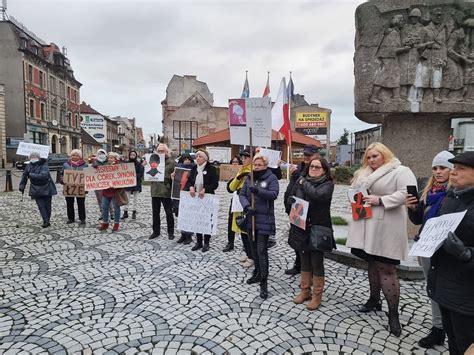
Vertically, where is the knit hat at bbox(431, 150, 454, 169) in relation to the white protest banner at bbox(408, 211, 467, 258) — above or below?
above

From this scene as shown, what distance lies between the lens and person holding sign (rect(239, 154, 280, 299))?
405 centimetres

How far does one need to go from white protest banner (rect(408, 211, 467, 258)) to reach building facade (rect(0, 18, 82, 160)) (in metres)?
44.8

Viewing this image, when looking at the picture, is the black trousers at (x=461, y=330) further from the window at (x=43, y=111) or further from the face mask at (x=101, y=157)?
the window at (x=43, y=111)

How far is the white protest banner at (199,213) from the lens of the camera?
5.76 m

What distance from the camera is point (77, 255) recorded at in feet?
17.9

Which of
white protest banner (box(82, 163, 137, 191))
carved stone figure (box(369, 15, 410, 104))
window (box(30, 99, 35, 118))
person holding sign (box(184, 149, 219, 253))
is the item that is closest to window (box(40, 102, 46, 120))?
window (box(30, 99, 35, 118))

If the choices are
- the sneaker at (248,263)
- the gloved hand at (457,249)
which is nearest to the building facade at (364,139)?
the sneaker at (248,263)

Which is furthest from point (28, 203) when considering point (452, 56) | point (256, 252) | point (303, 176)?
point (452, 56)

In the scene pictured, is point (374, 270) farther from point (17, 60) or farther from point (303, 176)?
point (17, 60)

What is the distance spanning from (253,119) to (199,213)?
7.34 feet

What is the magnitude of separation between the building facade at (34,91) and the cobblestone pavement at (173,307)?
134 feet

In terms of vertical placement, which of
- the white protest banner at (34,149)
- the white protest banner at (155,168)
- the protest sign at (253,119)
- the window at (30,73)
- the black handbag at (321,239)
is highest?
the window at (30,73)

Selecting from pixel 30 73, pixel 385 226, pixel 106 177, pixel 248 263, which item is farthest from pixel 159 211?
pixel 30 73

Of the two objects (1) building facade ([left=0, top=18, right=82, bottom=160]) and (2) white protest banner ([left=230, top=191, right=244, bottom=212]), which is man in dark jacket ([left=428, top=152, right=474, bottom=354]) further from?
(1) building facade ([left=0, top=18, right=82, bottom=160])
